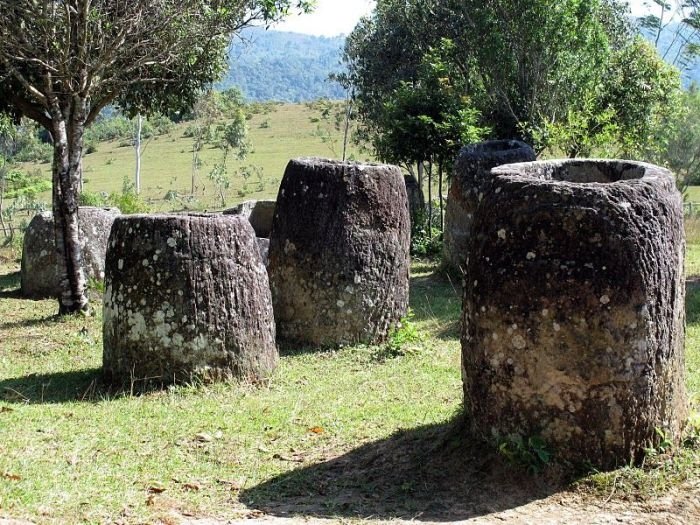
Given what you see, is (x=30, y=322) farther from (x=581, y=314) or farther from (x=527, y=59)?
(x=527, y=59)

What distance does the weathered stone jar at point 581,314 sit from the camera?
555 centimetres

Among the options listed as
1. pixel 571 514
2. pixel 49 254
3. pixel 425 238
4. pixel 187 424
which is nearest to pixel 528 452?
pixel 571 514

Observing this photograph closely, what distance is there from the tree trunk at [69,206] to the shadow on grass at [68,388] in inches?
137

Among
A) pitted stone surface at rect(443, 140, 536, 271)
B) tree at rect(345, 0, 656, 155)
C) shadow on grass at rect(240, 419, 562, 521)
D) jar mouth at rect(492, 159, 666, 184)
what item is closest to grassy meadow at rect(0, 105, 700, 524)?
shadow on grass at rect(240, 419, 562, 521)

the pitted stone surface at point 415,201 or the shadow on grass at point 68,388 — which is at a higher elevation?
the pitted stone surface at point 415,201

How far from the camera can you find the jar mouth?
265 inches

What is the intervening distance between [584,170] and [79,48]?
7.63 metres

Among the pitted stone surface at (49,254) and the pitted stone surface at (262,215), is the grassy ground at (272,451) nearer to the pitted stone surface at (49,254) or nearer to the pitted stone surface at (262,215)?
the pitted stone surface at (49,254)

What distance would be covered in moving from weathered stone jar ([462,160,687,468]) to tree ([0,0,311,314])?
25.6ft

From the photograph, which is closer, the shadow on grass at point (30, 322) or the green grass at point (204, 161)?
the shadow on grass at point (30, 322)

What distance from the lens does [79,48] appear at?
12.2 meters

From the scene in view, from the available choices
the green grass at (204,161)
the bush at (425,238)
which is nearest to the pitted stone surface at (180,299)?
the bush at (425,238)

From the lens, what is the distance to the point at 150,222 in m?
8.37

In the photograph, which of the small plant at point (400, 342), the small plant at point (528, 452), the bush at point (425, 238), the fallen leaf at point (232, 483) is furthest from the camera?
the bush at point (425, 238)
